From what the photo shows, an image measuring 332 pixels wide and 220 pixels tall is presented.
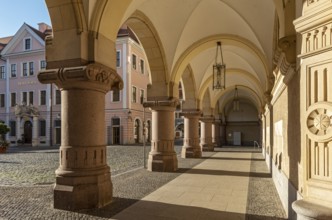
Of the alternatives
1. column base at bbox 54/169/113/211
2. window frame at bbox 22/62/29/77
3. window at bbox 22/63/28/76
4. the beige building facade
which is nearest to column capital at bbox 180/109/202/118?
the beige building facade

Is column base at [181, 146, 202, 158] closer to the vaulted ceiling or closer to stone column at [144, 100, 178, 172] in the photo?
stone column at [144, 100, 178, 172]

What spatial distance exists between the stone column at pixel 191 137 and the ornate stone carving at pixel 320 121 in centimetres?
1303

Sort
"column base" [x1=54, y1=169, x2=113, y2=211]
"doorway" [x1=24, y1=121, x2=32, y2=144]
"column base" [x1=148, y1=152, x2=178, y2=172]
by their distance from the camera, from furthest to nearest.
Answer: "doorway" [x1=24, y1=121, x2=32, y2=144]
"column base" [x1=148, y1=152, x2=178, y2=172]
"column base" [x1=54, y1=169, x2=113, y2=211]

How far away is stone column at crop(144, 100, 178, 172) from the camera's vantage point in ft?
33.8

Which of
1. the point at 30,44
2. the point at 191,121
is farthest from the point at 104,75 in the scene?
the point at 30,44

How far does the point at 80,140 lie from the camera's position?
5434 mm

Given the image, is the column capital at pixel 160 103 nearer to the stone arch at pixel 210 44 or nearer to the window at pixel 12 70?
the stone arch at pixel 210 44

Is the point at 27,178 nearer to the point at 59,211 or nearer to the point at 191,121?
the point at 59,211

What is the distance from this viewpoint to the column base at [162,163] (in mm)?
10195

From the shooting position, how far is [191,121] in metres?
15.8

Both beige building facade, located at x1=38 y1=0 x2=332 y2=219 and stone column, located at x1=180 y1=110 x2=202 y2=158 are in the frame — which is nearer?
beige building facade, located at x1=38 y1=0 x2=332 y2=219

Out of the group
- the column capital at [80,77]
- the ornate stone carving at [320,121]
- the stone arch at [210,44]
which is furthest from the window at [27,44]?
the ornate stone carving at [320,121]

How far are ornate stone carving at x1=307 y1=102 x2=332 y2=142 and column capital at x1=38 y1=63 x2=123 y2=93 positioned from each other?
395cm

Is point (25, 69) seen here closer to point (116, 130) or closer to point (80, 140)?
point (116, 130)
